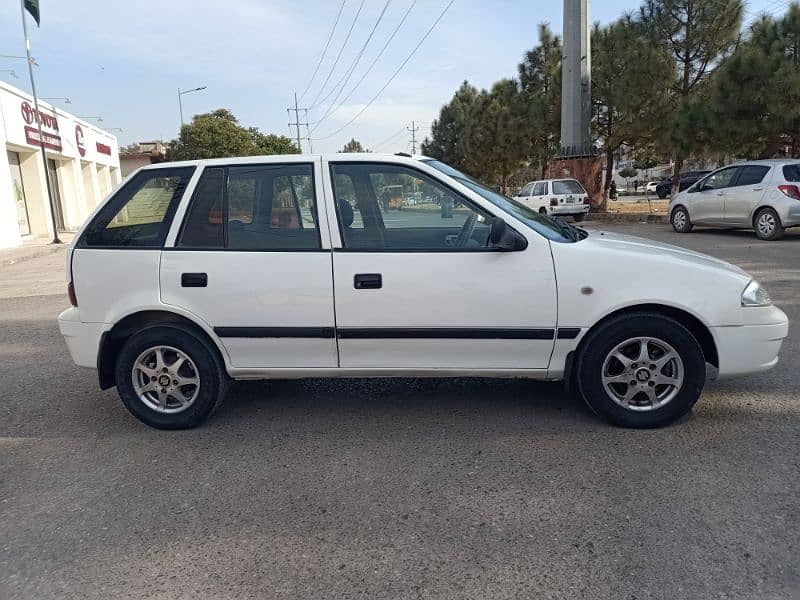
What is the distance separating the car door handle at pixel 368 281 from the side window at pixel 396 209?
0.19m

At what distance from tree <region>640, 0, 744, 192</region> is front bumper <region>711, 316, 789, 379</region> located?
54.5 feet

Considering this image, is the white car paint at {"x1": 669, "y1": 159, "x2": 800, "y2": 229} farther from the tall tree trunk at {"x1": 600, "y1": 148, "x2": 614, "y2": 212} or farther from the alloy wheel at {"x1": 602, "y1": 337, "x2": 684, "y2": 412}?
the alloy wheel at {"x1": 602, "y1": 337, "x2": 684, "y2": 412}

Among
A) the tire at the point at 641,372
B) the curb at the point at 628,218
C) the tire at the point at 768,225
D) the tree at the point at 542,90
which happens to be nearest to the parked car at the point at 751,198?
the tire at the point at 768,225

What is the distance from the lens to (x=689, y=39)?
1980 centimetres

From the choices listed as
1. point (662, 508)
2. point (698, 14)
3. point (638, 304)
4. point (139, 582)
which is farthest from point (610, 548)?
point (698, 14)

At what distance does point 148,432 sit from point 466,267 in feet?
7.82

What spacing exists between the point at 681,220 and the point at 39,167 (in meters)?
22.8

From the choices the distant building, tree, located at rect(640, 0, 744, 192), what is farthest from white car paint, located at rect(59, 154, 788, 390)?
the distant building

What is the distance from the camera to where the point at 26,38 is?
2086cm

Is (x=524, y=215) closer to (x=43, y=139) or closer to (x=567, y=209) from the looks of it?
(x=567, y=209)

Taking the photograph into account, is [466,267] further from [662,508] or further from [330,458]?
[662,508]

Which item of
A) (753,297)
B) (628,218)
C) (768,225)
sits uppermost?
(753,297)

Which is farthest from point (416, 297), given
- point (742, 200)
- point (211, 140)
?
point (211, 140)

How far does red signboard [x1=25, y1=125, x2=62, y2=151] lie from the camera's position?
2258 centimetres
